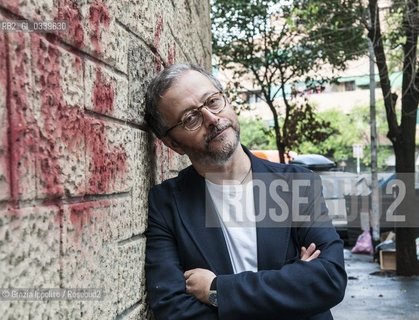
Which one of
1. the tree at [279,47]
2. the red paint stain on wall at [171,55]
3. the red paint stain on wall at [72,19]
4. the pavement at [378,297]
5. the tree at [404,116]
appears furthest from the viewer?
the tree at [279,47]

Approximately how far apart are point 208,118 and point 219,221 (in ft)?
1.24

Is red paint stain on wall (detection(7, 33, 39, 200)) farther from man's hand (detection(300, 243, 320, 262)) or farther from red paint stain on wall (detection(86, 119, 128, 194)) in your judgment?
man's hand (detection(300, 243, 320, 262))

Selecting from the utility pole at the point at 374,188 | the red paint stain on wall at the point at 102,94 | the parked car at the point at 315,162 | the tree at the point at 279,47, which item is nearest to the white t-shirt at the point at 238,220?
the red paint stain on wall at the point at 102,94

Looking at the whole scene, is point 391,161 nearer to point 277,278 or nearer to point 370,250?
point 370,250

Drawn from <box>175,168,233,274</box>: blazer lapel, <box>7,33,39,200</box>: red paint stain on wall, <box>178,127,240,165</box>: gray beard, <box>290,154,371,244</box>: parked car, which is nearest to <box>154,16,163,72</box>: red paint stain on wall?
<box>178,127,240,165</box>: gray beard

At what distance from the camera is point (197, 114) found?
2.06 metres

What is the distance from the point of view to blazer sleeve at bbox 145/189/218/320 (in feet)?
6.05

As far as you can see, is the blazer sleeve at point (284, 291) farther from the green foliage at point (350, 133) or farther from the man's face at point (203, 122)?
the green foliage at point (350, 133)

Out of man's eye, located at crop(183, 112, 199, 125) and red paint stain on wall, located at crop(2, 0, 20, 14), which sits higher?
red paint stain on wall, located at crop(2, 0, 20, 14)

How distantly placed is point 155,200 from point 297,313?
25.4 inches

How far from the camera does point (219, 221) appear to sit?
2.08 meters

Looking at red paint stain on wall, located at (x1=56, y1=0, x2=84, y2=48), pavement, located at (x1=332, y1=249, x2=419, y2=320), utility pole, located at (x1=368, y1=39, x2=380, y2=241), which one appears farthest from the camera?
utility pole, located at (x1=368, y1=39, x2=380, y2=241)

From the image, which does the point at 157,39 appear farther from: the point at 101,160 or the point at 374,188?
the point at 374,188

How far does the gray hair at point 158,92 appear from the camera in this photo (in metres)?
2.07
